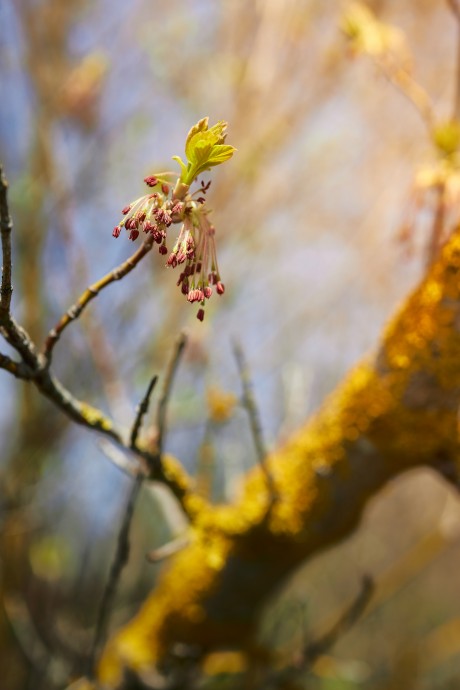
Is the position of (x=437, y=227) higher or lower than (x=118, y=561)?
higher

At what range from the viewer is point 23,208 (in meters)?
1.86

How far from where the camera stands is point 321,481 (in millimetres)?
1036

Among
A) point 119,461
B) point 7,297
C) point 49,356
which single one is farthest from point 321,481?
point 7,297

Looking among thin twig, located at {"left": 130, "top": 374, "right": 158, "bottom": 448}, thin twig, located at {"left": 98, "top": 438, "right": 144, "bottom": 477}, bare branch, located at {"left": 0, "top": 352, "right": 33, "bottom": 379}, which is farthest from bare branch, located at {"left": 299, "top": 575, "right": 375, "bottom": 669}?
bare branch, located at {"left": 0, "top": 352, "right": 33, "bottom": 379}

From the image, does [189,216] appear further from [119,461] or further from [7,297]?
[119,461]

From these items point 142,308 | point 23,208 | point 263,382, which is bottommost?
point 263,382

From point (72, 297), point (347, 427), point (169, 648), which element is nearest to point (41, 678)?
point (169, 648)

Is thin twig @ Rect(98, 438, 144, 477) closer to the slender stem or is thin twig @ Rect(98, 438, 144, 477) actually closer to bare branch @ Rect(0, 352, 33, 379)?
bare branch @ Rect(0, 352, 33, 379)

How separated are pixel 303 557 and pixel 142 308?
3.43ft

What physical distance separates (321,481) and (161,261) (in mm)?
739

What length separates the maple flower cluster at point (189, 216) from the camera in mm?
500

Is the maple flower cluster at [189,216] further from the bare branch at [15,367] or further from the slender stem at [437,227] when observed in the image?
the slender stem at [437,227]

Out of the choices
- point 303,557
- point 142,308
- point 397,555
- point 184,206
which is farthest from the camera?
point 397,555

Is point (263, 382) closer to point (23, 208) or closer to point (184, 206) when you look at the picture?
point (23, 208)
